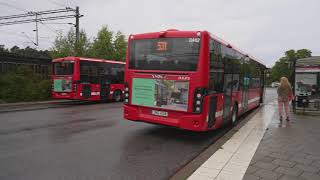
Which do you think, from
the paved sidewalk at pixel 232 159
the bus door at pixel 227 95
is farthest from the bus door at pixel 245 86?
the paved sidewalk at pixel 232 159

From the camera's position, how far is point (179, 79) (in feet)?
26.3

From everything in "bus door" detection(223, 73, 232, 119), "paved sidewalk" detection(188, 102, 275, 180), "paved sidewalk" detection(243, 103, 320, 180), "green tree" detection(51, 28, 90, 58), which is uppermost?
"green tree" detection(51, 28, 90, 58)

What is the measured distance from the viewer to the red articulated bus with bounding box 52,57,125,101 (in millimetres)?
18109

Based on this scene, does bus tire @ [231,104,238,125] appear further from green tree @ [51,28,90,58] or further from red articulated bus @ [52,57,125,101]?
green tree @ [51,28,90,58]

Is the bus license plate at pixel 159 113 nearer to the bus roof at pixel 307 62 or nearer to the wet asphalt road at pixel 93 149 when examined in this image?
the wet asphalt road at pixel 93 149

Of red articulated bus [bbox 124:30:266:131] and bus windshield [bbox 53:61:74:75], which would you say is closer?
red articulated bus [bbox 124:30:266:131]

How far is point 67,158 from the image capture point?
6.05 m

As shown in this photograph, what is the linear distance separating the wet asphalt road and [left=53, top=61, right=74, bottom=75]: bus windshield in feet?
25.8

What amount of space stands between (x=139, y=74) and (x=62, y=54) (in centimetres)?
2364

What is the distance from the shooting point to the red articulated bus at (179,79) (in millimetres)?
7797

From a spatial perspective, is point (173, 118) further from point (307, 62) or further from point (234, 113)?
point (307, 62)

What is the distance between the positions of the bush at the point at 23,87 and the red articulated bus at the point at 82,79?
2079 millimetres

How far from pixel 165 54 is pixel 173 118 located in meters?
1.83

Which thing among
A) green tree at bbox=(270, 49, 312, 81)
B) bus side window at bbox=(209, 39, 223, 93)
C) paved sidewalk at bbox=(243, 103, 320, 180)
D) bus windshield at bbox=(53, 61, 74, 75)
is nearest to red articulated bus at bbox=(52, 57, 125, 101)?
bus windshield at bbox=(53, 61, 74, 75)
